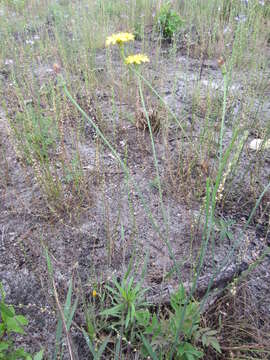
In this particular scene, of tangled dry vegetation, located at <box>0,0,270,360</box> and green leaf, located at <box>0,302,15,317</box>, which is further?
tangled dry vegetation, located at <box>0,0,270,360</box>

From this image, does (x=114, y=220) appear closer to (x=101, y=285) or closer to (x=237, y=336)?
(x=101, y=285)

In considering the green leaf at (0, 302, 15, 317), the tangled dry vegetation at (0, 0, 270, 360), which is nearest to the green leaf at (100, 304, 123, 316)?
the tangled dry vegetation at (0, 0, 270, 360)

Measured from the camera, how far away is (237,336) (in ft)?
3.77

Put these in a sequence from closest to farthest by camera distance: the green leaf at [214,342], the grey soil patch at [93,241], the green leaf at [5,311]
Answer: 1. the green leaf at [5,311]
2. the green leaf at [214,342]
3. the grey soil patch at [93,241]

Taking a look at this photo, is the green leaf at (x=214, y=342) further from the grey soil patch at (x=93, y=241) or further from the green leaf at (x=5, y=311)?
the green leaf at (x=5, y=311)

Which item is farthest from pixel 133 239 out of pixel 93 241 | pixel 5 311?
pixel 5 311

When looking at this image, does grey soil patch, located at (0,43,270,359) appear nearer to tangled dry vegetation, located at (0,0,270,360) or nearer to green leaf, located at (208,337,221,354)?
tangled dry vegetation, located at (0,0,270,360)

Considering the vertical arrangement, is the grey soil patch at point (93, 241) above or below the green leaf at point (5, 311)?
below

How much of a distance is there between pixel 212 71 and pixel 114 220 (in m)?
2.19

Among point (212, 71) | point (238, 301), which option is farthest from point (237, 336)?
point (212, 71)

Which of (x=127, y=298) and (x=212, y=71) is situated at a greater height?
(x=212, y=71)

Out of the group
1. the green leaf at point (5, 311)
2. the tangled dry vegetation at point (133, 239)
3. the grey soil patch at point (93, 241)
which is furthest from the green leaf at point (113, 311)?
the green leaf at point (5, 311)

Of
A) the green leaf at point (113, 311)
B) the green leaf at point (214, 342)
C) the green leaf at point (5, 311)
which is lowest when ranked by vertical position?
the green leaf at point (214, 342)

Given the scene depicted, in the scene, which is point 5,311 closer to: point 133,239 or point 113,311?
point 113,311
